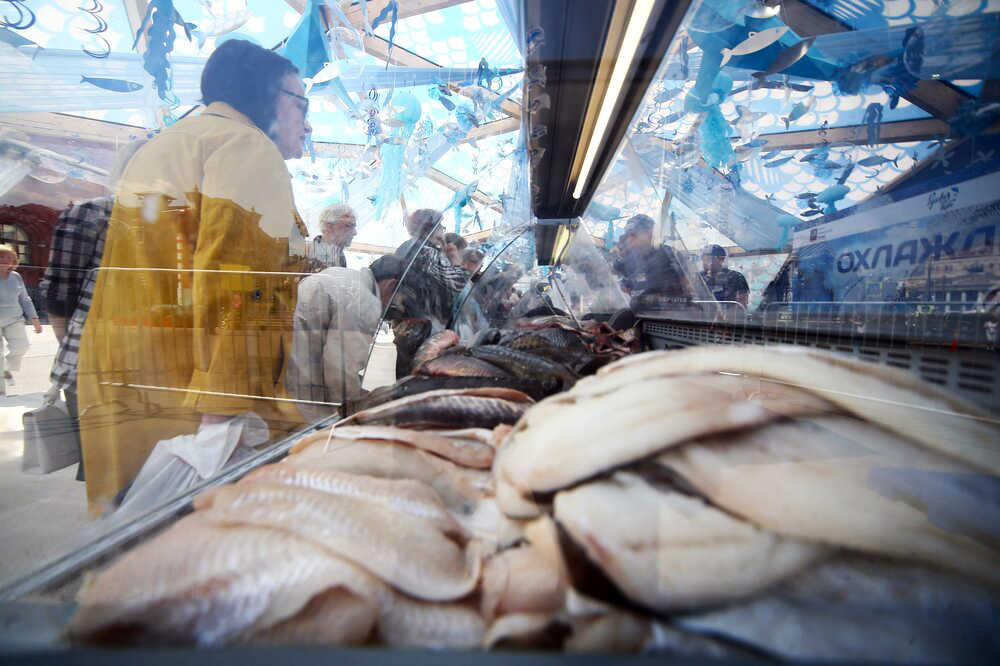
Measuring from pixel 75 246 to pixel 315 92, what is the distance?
0.90 metres

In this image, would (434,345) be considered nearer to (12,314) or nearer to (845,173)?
(12,314)

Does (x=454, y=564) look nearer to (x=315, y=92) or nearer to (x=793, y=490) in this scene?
(x=793, y=490)

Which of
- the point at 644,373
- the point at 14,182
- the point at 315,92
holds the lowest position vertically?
the point at 644,373

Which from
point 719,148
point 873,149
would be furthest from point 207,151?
point 873,149

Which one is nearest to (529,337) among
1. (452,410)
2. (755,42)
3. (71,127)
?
(452,410)

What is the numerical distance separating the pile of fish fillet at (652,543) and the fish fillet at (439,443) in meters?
0.05

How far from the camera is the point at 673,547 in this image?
1.26 ft

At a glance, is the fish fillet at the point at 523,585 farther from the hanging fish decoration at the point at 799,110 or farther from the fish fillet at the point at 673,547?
the hanging fish decoration at the point at 799,110

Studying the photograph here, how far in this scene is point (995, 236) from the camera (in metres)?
1.03

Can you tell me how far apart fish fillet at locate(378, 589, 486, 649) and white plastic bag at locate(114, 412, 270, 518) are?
616 millimetres

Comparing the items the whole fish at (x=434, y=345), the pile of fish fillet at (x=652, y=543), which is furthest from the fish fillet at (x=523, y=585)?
the whole fish at (x=434, y=345)

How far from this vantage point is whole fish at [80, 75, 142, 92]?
0.85 meters

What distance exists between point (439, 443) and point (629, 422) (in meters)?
0.27

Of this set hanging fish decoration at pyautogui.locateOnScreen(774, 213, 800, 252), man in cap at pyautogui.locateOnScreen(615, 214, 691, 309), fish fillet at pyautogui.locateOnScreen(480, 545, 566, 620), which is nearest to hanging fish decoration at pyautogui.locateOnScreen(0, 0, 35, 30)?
fish fillet at pyautogui.locateOnScreen(480, 545, 566, 620)
